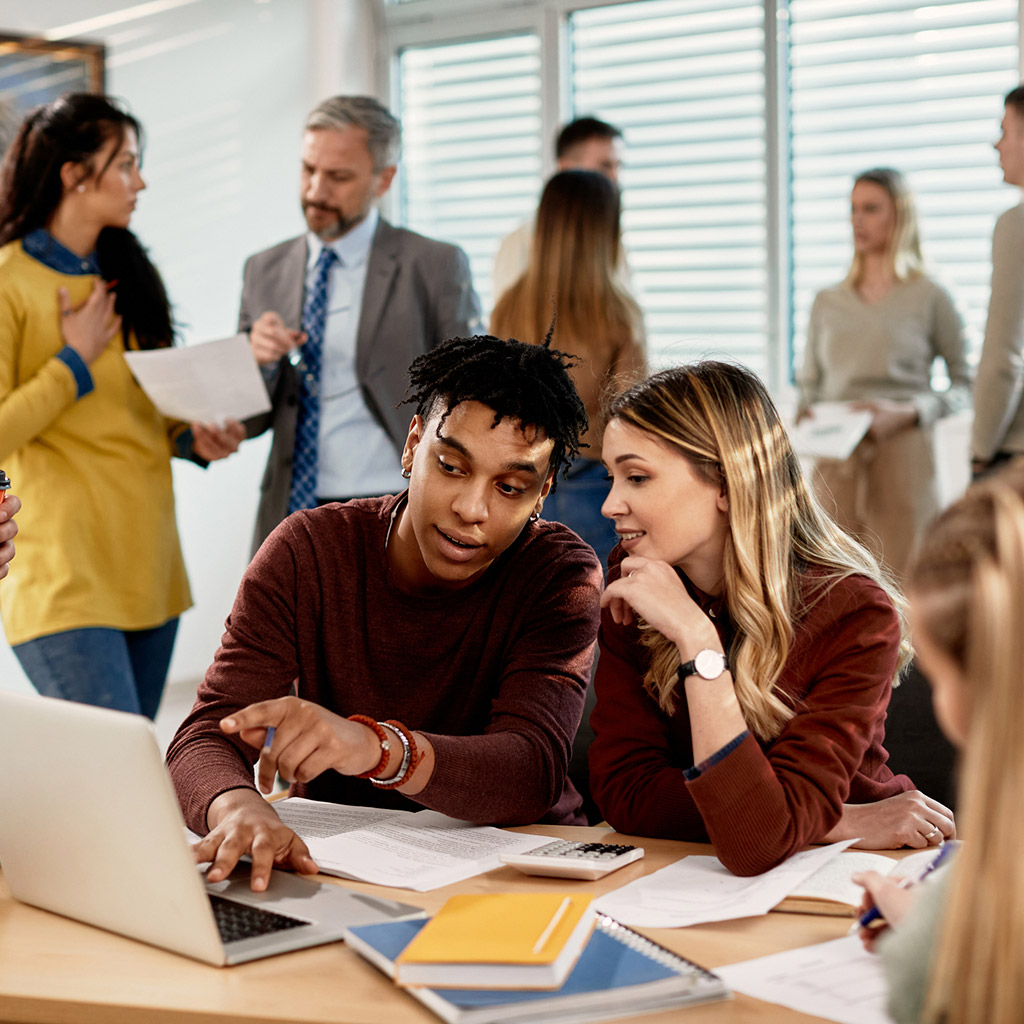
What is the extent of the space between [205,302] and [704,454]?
12.3 feet

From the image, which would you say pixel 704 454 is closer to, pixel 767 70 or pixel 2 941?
pixel 2 941

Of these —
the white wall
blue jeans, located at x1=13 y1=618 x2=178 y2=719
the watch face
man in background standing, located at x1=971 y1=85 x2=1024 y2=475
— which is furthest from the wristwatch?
the white wall

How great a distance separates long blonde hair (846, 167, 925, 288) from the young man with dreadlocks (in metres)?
2.60

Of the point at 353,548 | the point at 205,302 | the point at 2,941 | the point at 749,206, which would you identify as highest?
the point at 749,206

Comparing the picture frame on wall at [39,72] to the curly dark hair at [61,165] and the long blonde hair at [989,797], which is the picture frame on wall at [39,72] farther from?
the long blonde hair at [989,797]

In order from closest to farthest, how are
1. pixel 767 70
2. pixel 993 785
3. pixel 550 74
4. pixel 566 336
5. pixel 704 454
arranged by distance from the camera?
pixel 993 785 → pixel 704 454 → pixel 566 336 → pixel 767 70 → pixel 550 74

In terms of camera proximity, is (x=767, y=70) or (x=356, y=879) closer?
(x=356, y=879)

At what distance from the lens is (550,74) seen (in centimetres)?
541

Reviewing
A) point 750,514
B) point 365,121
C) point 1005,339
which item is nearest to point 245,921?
point 750,514

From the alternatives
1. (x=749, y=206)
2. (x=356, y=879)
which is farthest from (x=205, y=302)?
(x=356, y=879)

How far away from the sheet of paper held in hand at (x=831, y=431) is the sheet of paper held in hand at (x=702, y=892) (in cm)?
243

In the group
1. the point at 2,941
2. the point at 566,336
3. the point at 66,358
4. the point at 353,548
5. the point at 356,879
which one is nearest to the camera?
the point at 2,941

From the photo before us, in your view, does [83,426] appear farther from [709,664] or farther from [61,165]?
[709,664]

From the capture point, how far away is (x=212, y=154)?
4.99 metres
